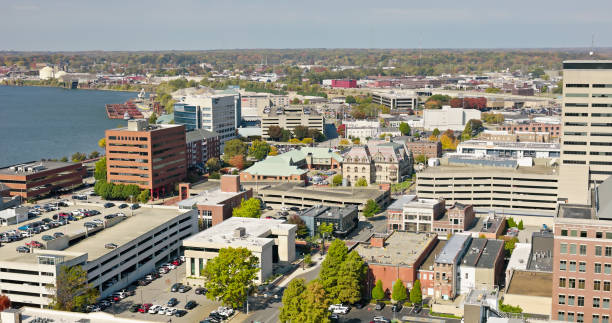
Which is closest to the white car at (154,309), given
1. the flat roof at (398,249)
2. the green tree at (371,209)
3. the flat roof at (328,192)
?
the flat roof at (398,249)

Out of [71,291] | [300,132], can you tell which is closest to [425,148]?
[300,132]

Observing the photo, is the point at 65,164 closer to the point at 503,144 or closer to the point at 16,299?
the point at 16,299

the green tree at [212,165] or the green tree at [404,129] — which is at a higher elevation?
the green tree at [404,129]

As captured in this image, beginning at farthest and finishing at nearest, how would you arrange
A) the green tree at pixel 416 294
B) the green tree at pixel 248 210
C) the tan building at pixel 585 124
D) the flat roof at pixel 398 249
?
the tan building at pixel 585 124 < the green tree at pixel 248 210 < the flat roof at pixel 398 249 < the green tree at pixel 416 294

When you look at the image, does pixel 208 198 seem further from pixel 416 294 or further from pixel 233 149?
pixel 233 149

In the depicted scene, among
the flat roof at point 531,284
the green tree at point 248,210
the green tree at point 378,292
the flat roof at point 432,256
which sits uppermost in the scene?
the green tree at point 248,210

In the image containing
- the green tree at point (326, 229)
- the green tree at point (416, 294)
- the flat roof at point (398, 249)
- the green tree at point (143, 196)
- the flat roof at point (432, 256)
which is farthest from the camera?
the green tree at point (143, 196)

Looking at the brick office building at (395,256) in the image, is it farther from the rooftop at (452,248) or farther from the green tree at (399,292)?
the rooftop at (452,248)

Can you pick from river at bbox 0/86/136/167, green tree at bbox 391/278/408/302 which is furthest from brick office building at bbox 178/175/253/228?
river at bbox 0/86/136/167

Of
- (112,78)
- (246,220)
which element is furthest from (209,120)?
(112,78)
